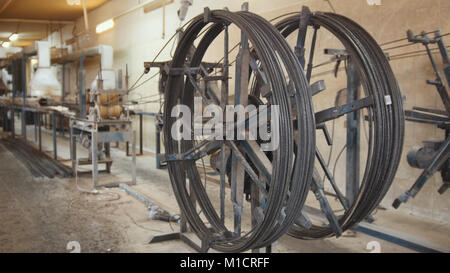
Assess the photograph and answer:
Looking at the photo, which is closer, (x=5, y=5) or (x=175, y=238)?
(x=175, y=238)

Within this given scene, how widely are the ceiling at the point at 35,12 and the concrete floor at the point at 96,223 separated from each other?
6226 millimetres

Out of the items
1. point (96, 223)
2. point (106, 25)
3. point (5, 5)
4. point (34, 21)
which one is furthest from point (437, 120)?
point (34, 21)

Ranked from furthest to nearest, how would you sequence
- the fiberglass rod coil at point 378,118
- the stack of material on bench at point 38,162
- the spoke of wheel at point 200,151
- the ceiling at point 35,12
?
the ceiling at point 35,12, the stack of material on bench at point 38,162, the spoke of wheel at point 200,151, the fiberglass rod coil at point 378,118

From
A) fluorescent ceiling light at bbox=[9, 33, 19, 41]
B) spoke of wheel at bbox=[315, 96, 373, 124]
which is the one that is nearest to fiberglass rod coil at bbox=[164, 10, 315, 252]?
spoke of wheel at bbox=[315, 96, 373, 124]

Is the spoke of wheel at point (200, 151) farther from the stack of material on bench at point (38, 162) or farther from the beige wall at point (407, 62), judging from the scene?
the stack of material on bench at point (38, 162)

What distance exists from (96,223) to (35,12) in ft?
31.3

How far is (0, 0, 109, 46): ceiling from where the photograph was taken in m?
9.87

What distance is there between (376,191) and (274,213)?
676 mm

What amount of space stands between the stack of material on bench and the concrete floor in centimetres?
30

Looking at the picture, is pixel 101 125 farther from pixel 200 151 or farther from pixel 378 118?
pixel 378 118

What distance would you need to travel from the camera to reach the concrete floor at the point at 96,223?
10.2 ft

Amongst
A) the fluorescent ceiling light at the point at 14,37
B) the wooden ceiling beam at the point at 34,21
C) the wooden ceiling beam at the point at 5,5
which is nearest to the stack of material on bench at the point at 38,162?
the wooden ceiling beam at the point at 5,5

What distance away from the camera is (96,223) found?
3602 mm
